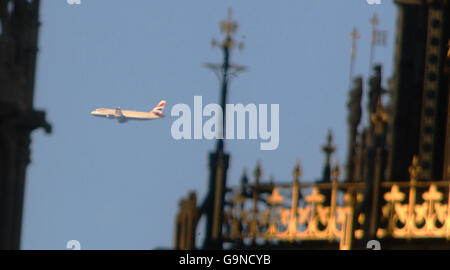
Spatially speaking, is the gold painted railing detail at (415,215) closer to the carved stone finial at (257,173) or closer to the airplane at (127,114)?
the carved stone finial at (257,173)

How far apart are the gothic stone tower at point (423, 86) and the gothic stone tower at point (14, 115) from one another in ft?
38.2

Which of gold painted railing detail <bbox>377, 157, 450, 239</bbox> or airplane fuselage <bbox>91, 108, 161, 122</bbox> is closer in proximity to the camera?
gold painted railing detail <bbox>377, 157, 450, 239</bbox>

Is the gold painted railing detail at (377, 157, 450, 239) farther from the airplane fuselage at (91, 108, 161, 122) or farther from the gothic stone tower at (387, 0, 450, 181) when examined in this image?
the airplane fuselage at (91, 108, 161, 122)

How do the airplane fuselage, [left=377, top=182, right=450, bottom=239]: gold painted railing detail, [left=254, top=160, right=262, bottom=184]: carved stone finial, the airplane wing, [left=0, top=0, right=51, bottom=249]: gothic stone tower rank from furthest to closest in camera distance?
the airplane wing < [left=254, top=160, right=262, bottom=184]: carved stone finial < the airplane fuselage < [left=377, top=182, right=450, bottom=239]: gold painted railing detail < [left=0, top=0, right=51, bottom=249]: gothic stone tower

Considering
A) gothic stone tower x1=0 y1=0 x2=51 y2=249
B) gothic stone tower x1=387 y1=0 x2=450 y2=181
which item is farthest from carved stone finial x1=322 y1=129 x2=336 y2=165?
gothic stone tower x1=0 y1=0 x2=51 y2=249

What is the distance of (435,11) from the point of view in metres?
42.4

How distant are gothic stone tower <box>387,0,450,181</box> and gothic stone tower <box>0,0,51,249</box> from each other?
11647mm

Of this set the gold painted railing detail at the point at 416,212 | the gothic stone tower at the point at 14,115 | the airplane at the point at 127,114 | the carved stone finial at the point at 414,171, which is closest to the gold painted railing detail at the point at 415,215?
the gold painted railing detail at the point at 416,212

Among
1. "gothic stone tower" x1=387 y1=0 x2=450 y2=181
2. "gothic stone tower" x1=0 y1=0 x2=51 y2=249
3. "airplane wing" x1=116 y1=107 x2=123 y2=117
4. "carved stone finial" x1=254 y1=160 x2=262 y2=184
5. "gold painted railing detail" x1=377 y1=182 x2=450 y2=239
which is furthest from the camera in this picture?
"airplane wing" x1=116 y1=107 x2=123 y2=117

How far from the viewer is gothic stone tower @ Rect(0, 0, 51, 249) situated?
3027 centimetres

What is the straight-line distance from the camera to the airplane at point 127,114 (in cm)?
3944
